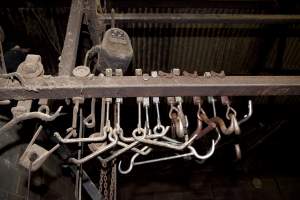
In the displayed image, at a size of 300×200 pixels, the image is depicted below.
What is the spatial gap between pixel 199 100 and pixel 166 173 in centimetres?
451

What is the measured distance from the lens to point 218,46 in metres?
4.69

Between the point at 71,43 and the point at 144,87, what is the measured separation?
29.2 inches

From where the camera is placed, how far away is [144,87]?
5.51 feet

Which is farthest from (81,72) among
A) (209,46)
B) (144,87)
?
(209,46)

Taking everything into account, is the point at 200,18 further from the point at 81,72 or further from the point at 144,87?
the point at 81,72

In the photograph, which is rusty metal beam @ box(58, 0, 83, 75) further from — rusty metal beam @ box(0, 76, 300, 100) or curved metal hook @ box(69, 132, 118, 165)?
curved metal hook @ box(69, 132, 118, 165)

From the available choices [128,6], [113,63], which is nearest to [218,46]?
[128,6]

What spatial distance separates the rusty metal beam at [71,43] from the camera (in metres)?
1.82

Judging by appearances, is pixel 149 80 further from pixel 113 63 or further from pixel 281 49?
pixel 281 49

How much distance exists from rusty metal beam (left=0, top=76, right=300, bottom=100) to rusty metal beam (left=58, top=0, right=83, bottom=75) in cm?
16

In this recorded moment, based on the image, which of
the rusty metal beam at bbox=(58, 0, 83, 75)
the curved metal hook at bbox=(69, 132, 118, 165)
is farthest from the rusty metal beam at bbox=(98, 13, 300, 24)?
the curved metal hook at bbox=(69, 132, 118, 165)

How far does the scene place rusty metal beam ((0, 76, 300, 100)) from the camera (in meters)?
1.63

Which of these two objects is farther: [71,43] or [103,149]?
[71,43]

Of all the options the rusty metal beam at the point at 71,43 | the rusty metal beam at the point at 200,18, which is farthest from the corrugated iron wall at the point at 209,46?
the rusty metal beam at the point at 71,43
